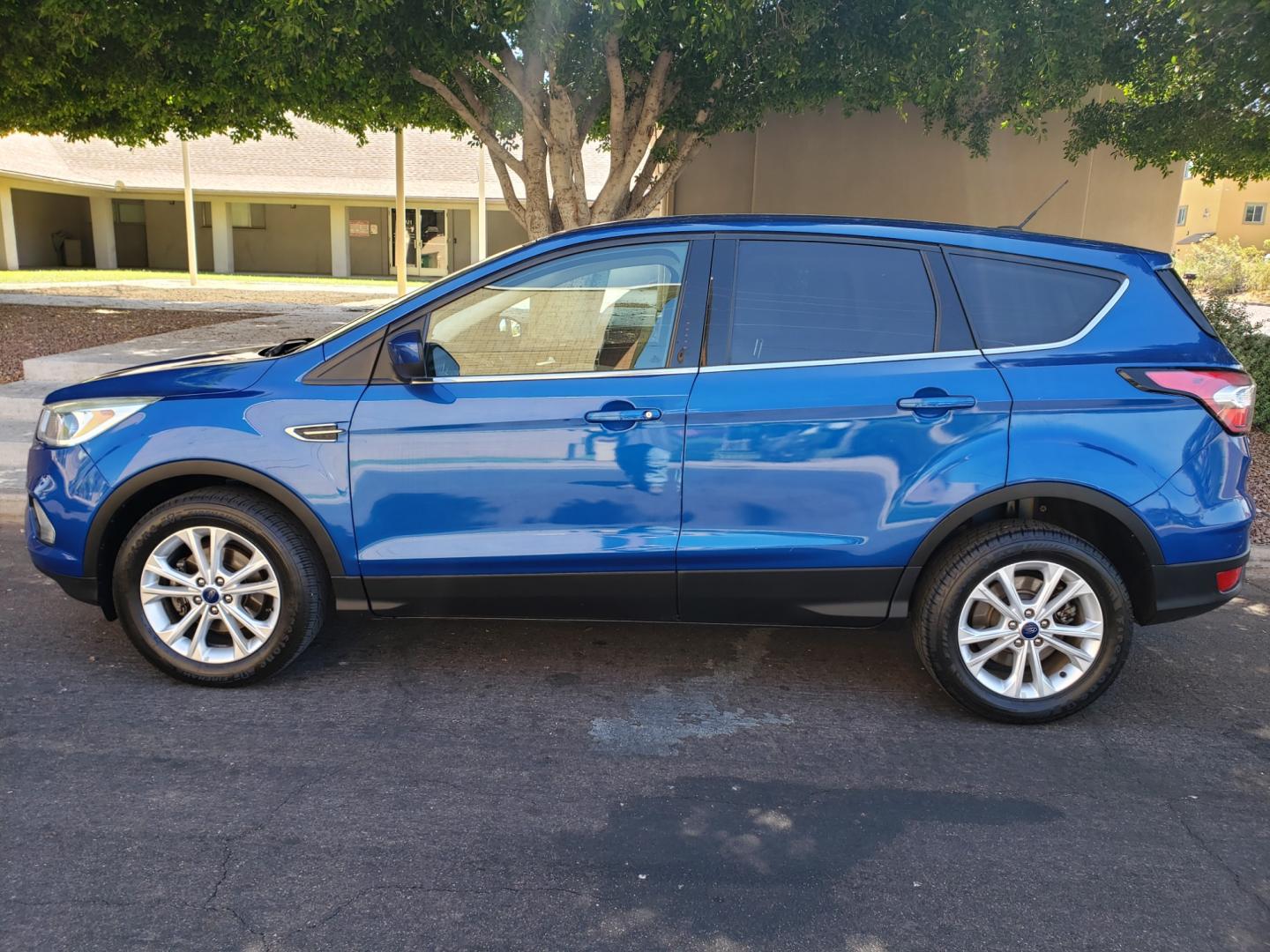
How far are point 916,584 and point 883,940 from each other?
5.06 ft

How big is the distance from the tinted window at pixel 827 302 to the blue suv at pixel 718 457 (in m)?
0.01

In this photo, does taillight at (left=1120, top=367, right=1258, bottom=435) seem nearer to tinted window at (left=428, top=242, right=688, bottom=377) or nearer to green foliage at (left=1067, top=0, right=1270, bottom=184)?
tinted window at (left=428, top=242, right=688, bottom=377)

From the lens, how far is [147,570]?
3.87 m

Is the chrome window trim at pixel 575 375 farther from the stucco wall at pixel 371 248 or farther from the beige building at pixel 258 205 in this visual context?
the stucco wall at pixel 371 248

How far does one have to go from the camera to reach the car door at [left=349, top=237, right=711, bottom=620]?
367 cm

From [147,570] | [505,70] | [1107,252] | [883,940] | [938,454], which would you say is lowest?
[883,940]

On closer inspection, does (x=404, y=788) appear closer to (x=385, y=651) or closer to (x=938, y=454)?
(x=385, y=651)

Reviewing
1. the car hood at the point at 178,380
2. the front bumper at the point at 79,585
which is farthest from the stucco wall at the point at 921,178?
the front bumper at the point at 79,585

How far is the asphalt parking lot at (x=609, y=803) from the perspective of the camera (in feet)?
8.75

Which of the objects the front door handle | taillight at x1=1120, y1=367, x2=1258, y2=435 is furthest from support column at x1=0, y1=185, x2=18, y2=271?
taillight at x1=1120, y1=367, x2=1258, y2=435

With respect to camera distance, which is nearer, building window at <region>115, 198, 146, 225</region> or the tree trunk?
the tree trunk

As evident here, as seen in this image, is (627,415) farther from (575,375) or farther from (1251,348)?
(1251,348)

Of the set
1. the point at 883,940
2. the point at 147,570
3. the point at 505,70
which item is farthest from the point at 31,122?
the point at 883,940

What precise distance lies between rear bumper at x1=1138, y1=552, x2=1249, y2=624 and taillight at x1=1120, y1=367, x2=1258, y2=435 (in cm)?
53
